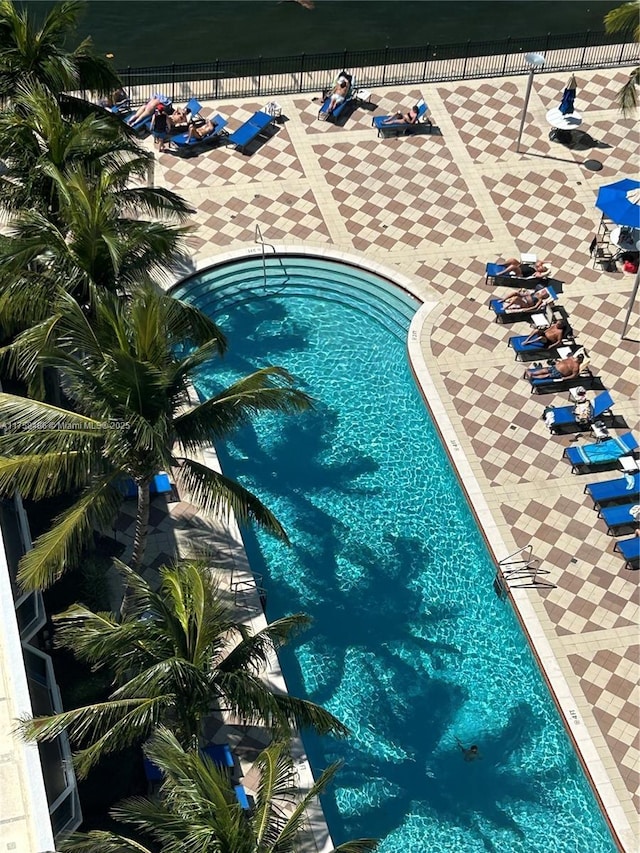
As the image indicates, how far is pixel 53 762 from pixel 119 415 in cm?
634

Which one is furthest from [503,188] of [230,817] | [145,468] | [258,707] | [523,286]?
[230,817]

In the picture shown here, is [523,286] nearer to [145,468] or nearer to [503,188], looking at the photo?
[503,188]

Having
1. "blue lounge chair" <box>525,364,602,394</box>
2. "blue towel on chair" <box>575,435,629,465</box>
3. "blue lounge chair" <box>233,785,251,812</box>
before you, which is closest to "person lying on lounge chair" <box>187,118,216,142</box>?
"blue lounge chair" <box>525,364,602,394</box>

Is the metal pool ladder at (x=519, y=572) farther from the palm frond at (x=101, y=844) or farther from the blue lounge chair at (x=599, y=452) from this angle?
the palm frond at (x=101, y=844)

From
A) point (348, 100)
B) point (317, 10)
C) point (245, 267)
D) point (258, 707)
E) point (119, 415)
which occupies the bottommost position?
point (258, 707)

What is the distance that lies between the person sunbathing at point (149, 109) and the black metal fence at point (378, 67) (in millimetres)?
1103

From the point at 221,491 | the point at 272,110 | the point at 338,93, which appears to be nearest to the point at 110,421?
the point at 221,491

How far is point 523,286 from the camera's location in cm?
3428

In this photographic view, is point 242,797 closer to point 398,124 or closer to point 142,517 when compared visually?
point 142,517

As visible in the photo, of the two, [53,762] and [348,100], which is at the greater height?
[348,100]

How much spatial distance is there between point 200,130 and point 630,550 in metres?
19.6

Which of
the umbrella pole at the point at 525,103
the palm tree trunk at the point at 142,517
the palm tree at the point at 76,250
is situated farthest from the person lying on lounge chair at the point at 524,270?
the palm tree trunk at the point at 142,517

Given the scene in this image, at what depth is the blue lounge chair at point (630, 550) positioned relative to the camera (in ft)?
92.9

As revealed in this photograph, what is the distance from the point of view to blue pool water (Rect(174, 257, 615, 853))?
24625 mm
